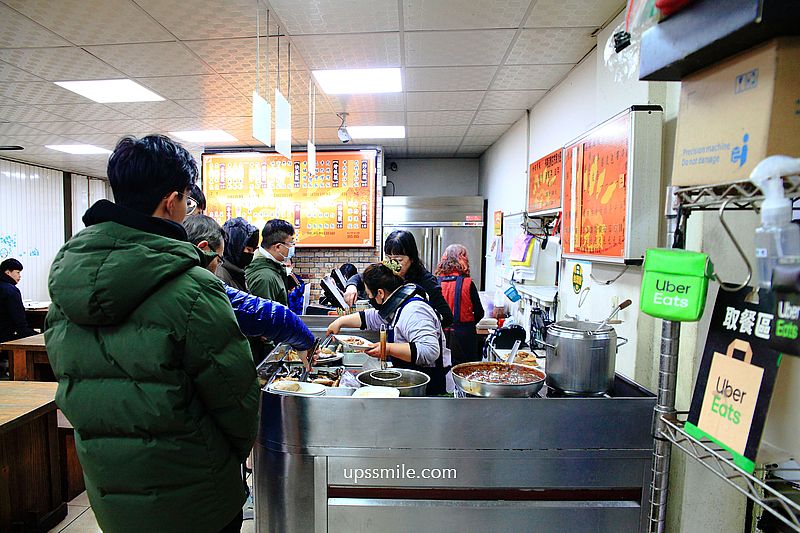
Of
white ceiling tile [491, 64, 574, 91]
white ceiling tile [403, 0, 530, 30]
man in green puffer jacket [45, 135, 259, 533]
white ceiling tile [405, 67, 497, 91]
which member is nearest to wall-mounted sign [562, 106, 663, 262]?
white ceiling tile [403, 0, 530, 30]

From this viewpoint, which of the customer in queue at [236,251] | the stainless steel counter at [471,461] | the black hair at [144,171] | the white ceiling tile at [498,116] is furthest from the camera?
the white ceiling tile at [498,116]

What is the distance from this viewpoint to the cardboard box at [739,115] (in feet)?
2.62

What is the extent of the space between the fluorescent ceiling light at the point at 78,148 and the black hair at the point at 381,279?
5803 millimetres

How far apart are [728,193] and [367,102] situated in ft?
12.7

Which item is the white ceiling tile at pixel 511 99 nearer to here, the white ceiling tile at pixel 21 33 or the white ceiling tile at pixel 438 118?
the white ceiling tile at pixel 438 118

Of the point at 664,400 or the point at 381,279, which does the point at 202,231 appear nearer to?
the point at 381,279

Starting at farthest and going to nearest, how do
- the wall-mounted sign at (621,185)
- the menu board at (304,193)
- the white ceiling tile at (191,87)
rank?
1. the menu board at (304,193)
2. the white ceiling tile at (191,87)
3. the wall-mounted sign at (621,185)

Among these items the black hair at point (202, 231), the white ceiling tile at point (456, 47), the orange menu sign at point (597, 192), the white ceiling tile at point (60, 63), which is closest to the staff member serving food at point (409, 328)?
the black hair at point (202, 231)

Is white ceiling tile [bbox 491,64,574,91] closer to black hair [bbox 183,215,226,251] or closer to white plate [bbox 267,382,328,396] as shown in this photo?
Answer: black hair [bbox 183,215,226,251]

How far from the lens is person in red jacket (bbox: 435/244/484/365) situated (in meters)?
4.23

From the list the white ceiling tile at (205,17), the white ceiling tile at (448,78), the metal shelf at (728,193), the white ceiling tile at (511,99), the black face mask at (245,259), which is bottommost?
the black face mask at (245,259)

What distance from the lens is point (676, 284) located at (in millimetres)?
965

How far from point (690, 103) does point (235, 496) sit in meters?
1.63

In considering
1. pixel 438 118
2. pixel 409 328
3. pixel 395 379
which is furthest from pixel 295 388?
pixel 438 118
